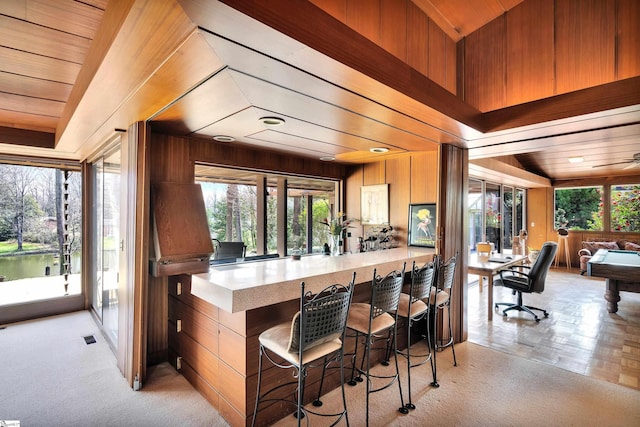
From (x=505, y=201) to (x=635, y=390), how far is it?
6027 mm

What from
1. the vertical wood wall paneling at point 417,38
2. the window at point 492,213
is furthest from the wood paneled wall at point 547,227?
the vertical wood wall paneling at point 417,38

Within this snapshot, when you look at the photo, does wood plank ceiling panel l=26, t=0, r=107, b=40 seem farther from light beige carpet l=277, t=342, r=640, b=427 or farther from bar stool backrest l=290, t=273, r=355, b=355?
light beige carpet l=277, t=342, r=640, b=427

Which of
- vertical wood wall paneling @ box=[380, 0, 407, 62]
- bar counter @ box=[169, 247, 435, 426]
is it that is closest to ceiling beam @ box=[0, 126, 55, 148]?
bar counter @ box=[169, 247, 435, 426]

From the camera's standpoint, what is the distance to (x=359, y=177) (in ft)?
15.5

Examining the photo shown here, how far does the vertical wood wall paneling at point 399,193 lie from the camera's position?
404 cm

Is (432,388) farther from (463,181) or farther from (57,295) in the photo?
(57,295)

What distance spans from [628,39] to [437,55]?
1.26 m

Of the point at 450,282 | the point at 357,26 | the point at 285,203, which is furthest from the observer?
the point at 285,203

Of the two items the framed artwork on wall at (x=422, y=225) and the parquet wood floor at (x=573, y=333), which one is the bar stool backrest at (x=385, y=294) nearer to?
the framed artwork on wall at (x=422, y=225)

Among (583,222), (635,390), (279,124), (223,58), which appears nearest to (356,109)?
(279,124)

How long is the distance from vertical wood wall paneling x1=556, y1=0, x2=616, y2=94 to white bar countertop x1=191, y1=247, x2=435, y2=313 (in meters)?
1.99

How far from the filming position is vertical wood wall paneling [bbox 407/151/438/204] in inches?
147

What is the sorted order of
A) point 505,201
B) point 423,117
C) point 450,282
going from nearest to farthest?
point 423,117 < point 450,282 < point 505,201

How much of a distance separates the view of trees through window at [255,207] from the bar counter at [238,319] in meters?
1.15
